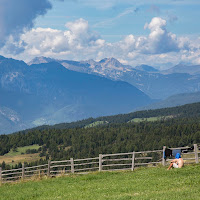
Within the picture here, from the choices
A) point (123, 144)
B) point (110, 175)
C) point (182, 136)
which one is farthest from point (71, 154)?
point (110, 175)

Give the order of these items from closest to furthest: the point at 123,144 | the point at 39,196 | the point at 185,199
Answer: the point at 185,199
the point at 39,196
the point at 123,144

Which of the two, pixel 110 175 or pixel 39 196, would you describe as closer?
pixel 39 196

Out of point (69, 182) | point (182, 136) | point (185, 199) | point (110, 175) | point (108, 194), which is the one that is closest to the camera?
point (185, 199)

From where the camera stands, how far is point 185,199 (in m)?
16.9

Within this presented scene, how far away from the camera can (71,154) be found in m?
199

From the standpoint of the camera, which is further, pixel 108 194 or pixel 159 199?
pixel 108 194

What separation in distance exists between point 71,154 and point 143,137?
141ft

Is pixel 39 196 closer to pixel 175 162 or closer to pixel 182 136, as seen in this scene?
pixel 175 162

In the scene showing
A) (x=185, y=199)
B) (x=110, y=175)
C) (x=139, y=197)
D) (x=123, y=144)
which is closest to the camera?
(x=185, y=199)

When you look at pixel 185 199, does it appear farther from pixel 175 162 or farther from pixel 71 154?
pixel 71 154

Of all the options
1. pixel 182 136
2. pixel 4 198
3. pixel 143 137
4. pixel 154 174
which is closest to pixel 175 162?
pixel 154 174

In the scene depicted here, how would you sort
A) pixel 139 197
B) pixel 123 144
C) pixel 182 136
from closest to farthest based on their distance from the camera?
pixel 139 197, pixel 182 136, pixel 123 144

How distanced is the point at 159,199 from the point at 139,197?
1.58 meters

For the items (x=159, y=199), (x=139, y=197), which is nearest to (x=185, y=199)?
(x=159, y=199)
